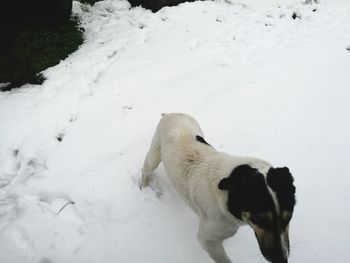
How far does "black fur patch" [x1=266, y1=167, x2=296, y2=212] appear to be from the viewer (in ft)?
7.66

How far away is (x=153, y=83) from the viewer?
587 cm

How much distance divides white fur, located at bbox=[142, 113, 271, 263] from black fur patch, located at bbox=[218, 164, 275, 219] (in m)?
0.11

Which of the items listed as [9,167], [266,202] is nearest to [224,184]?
[266,202]

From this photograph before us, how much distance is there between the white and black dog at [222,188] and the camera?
7.75 ft

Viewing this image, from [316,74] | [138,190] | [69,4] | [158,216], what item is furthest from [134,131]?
[69,4]

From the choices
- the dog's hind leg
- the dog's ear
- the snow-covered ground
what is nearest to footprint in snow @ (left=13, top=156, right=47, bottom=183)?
the snow-covered ground

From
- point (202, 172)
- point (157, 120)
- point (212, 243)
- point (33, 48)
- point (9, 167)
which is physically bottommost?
point (9, 167)

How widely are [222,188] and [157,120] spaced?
2.80m

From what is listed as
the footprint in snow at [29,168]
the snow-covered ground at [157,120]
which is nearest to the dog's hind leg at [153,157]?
the snow-covered ground at [157,120]

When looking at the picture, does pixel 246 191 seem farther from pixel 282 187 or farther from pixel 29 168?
pixel 29 168

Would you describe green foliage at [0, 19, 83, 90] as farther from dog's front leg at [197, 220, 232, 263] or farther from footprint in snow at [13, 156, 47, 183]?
dog's front leg at [197, 220, 232, 263]

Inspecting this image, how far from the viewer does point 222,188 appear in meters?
2.57

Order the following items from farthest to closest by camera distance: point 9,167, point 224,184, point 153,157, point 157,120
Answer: point 157,120
point 9,167
point 153,157
point 224,184

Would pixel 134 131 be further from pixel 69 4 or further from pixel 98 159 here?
pixel 69 4
